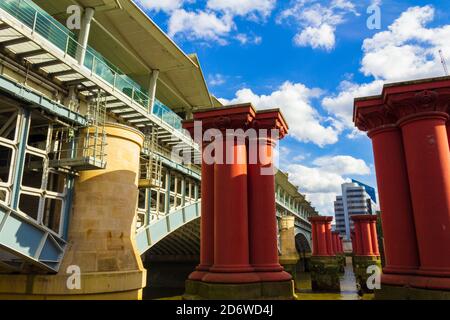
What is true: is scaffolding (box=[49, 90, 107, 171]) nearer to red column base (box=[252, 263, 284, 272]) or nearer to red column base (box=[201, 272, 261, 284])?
red column base (box=[201, 272, 261, 284])

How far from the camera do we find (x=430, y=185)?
7348mm

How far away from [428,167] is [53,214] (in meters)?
14.5

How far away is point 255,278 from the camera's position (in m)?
8.55

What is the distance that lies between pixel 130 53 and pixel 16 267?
14.7 m

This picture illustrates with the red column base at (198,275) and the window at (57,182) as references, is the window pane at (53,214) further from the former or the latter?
the red column base at (198,275)

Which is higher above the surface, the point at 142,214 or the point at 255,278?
the point at 142,214

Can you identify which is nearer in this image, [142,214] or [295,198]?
[142,214]

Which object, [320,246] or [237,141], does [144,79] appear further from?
[320,246]

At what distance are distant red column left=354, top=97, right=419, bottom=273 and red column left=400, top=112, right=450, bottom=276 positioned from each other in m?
0.39

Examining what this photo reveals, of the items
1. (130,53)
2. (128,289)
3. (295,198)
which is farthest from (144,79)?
(295,198)

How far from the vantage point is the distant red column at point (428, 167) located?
7105 mm

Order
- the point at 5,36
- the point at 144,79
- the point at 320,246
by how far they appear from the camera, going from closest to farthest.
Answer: the point at 5,36 < the point at 144,79 < the point at 320,246

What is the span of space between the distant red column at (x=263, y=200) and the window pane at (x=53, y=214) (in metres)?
9.80
